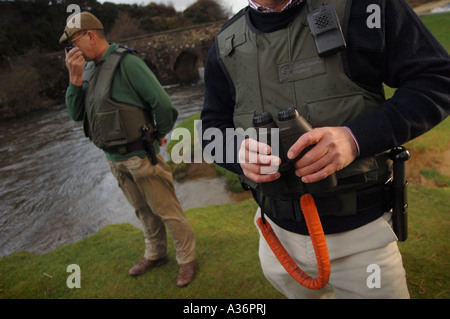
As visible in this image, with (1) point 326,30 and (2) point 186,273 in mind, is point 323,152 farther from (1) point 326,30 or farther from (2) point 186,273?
(2) point 186,273

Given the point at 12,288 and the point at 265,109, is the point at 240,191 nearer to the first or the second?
the point at 12,288

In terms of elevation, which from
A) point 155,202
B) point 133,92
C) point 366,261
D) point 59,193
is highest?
point 133,92

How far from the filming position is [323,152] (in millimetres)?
1077

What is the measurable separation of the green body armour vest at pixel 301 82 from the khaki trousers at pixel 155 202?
1.71 meters

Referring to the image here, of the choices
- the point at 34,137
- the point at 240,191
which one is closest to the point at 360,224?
the point at 240,191

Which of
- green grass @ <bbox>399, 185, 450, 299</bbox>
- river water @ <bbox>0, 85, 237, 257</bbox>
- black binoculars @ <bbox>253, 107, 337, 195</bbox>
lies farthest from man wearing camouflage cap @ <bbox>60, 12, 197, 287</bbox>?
river water @ <bbox>0, 85, 237, 257</bbox>

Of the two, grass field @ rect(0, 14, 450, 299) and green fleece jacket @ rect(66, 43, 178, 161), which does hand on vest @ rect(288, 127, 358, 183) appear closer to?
grass field @ rect(0, 14, 450, 299)

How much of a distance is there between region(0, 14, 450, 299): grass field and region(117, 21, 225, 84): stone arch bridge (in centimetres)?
2517

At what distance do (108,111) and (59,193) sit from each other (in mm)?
6877

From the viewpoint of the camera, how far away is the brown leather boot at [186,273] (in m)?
2.93

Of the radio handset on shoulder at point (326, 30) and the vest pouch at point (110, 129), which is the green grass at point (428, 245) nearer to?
the radio handset on shoulder at point (326, 30)

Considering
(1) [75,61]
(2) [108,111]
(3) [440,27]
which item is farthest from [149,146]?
(3) [440,27]

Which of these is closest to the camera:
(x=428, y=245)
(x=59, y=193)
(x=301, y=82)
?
(x=301, y=82)

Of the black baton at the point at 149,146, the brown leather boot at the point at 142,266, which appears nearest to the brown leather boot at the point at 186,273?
the brown leather boot at the point at 142,266
